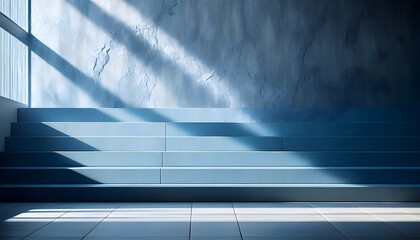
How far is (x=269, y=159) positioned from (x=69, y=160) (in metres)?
1.87

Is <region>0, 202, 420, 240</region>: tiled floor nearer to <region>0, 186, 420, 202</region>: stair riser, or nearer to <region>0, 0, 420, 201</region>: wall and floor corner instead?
<region>0, 186, 420, 202</region>: stair riser

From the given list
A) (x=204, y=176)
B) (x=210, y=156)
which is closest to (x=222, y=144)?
(x=210, y=156)

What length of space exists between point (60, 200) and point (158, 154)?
100 centimetres

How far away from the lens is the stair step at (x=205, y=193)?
4.60 m

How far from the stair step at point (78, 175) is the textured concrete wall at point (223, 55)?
1456 mm

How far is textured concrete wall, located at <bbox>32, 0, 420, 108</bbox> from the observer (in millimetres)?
6195

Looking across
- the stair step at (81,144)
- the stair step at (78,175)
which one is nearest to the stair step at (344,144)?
the stair step at (81,144)

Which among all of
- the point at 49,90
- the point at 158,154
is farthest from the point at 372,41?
the point at 49,90

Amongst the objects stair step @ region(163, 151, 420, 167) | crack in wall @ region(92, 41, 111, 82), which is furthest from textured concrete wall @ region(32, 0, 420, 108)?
stair step @ region(163, 151, 420, 167)

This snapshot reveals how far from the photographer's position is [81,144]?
5.39 meters

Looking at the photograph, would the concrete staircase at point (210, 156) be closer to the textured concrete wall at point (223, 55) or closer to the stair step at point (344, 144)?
the stair step at point (344, 144)

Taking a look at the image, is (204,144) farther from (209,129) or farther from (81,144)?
(81,144)

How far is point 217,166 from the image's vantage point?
513 centimetres

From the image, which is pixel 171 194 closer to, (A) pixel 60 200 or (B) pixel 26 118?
(A) pixel 60 200
